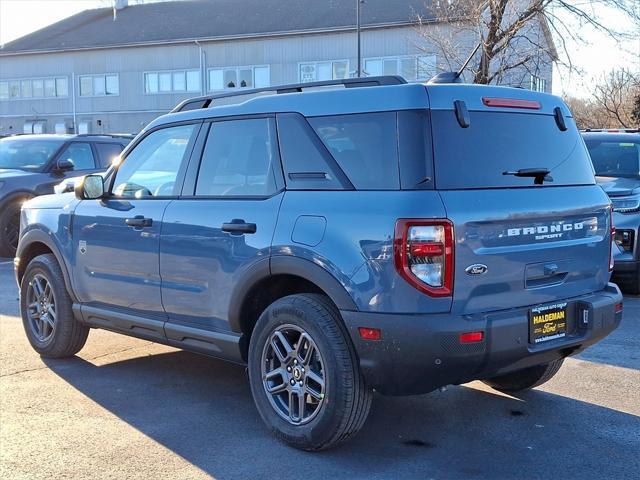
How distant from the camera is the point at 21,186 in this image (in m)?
11.5

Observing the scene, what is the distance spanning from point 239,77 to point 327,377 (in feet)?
132

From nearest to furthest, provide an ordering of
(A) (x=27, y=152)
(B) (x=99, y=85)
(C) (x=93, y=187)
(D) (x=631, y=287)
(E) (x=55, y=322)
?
(C) (x=93, y=187) < (E) (x=55, y=322) < (D) (x=631, y=287) < (A) (x=27, y=152) < (B) (x=99, y=85)

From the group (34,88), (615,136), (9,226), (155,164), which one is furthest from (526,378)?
(34,88)

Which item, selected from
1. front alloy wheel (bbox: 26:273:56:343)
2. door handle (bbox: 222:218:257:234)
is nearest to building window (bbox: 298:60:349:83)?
front alloy wheel (bbox: 26:273:56:343)

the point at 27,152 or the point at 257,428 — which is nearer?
the point at 257,428

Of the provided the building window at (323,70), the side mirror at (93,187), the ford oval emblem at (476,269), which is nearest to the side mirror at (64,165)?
the side mirror at (93,187)

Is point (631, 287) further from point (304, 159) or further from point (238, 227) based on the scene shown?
point (238, 227)

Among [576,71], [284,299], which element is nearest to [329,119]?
[284,299]

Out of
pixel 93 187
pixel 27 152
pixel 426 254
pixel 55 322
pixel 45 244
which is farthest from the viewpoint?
pixel 27 152

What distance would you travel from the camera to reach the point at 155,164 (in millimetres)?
5395

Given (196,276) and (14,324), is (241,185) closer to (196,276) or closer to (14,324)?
(196,276)

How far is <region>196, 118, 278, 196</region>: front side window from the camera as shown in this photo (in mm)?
4520

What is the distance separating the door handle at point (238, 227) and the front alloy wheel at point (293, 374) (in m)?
0.60

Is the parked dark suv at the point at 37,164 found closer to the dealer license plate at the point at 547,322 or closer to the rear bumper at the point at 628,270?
the rear bumper at the point at 628,270
